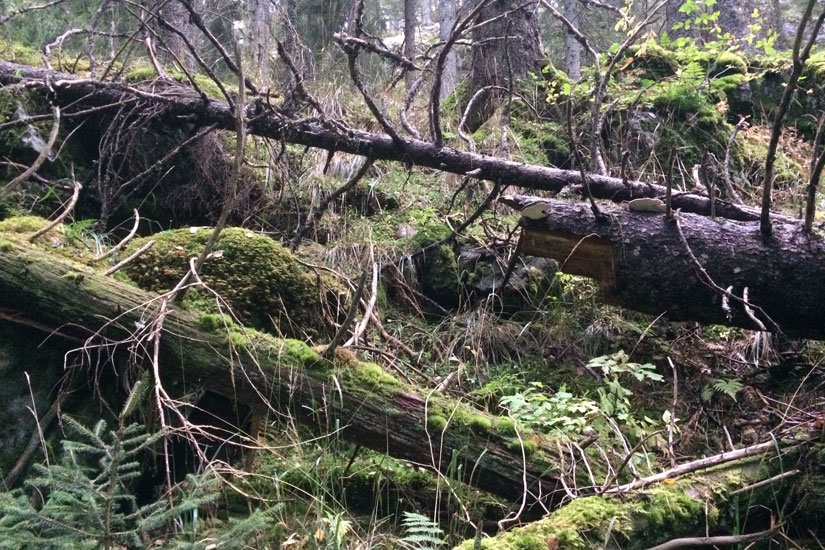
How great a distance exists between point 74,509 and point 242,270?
1.83 meters

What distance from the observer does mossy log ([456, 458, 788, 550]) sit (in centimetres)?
226

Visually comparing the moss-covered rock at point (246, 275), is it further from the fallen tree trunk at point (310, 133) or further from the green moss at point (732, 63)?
the green moss at point (732, 63)

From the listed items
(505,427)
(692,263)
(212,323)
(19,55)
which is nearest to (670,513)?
(505,427)

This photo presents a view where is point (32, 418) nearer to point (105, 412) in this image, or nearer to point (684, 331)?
point (105, 412)

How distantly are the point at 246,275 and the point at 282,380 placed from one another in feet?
2.88

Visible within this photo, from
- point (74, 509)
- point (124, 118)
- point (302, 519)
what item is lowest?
point (302, 519)

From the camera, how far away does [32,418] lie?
292 cm

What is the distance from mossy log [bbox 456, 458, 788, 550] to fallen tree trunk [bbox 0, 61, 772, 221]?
2.39 metres

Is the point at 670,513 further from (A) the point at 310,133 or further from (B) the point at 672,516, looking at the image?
(A) the point at 310,133

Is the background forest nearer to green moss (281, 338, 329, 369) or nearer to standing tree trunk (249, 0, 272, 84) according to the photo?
green moss (281, 338, 329, 369)

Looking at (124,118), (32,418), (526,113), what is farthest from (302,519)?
(526,113)

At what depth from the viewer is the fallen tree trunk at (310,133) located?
4.64m

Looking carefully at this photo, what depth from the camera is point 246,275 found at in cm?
356

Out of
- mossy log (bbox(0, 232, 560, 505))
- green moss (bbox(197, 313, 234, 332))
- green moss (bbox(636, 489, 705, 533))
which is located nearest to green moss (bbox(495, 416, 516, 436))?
mossy log (bbox(0, 232, 560, 505))
